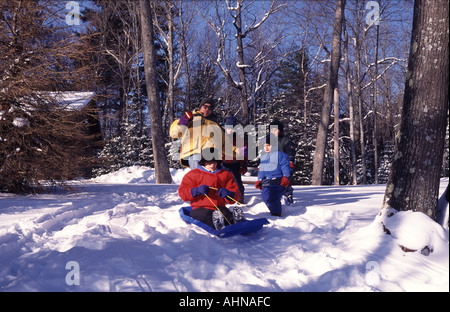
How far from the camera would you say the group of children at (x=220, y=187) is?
4406 mm

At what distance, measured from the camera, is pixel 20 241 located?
3.72m

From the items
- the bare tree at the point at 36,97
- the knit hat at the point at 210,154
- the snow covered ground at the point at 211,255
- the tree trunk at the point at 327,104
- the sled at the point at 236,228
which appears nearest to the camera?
the snow covered ground at the point at 211,255

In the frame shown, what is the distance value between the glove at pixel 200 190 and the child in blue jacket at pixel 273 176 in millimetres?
1414

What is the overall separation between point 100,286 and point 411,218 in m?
2.96

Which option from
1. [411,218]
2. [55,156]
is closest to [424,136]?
[411,218]

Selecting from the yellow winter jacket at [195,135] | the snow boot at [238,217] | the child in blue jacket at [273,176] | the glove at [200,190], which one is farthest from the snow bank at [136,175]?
the snow boot at [238,217]

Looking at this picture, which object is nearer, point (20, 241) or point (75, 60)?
point (20, 241)

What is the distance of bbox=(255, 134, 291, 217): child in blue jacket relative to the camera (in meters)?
5.43

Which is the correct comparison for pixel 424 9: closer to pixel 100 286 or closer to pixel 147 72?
pixel 100 286

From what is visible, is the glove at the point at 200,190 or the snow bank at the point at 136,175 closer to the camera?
the glove at the point at 200,190

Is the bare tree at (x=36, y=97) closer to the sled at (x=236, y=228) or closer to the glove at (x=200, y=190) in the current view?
the glove at (x=200, y=190)

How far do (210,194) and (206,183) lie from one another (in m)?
0.18

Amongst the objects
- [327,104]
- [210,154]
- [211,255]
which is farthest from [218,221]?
[327,104]

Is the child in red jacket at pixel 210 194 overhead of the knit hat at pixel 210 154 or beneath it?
beneath
